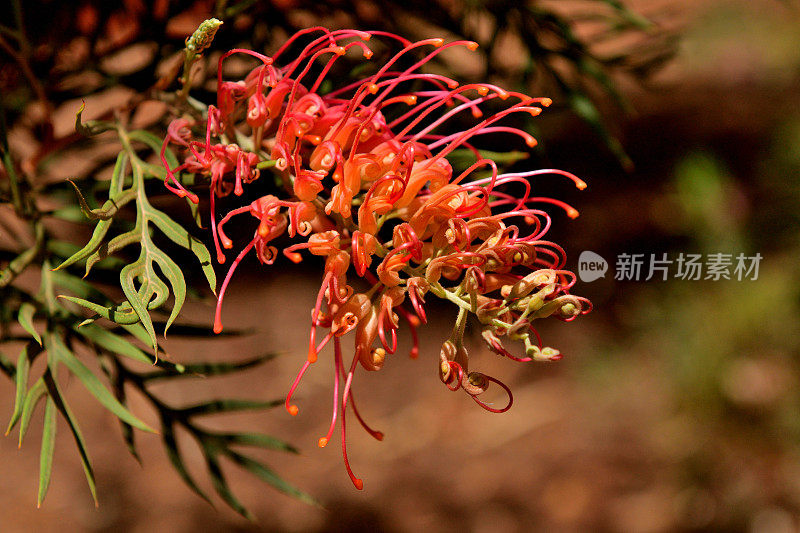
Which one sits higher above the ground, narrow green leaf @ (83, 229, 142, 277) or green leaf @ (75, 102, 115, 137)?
green leaf @ (75, 102, 115, 137)

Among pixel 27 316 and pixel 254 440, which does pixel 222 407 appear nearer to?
pixel 254 440

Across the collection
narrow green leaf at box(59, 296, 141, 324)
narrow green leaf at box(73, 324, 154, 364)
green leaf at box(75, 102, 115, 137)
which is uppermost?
green leaf at box(75, 102, 115, 137)

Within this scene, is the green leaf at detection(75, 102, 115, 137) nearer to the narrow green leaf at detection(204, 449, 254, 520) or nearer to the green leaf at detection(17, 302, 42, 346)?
the green leaf at detection(17, 302, 42, 346)

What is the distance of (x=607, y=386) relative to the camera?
2.10 meters

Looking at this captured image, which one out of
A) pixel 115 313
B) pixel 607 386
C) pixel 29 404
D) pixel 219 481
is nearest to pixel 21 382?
pixel 29 404

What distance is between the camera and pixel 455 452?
207 cm

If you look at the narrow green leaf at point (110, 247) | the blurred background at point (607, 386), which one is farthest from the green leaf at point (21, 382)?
the blurred background at point (607, 386)

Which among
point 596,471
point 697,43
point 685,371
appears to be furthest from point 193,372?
point 697,43

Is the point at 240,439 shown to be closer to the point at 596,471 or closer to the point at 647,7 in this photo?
the point at 596,471

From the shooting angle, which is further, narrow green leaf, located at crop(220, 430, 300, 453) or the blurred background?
the blurred background

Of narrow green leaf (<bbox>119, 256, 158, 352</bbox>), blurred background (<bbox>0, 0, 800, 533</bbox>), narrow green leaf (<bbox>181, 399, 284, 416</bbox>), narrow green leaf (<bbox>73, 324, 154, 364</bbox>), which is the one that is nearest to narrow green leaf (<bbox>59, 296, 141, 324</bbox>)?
narrow green leaf (<bbox>119, 256, 158, 352</bbox>)

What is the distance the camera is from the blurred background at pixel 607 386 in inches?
70.0

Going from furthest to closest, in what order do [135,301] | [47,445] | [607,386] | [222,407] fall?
[607,386]
[222,407]
[47,445]
[135,301]

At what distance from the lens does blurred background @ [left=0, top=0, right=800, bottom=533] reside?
1778mm
